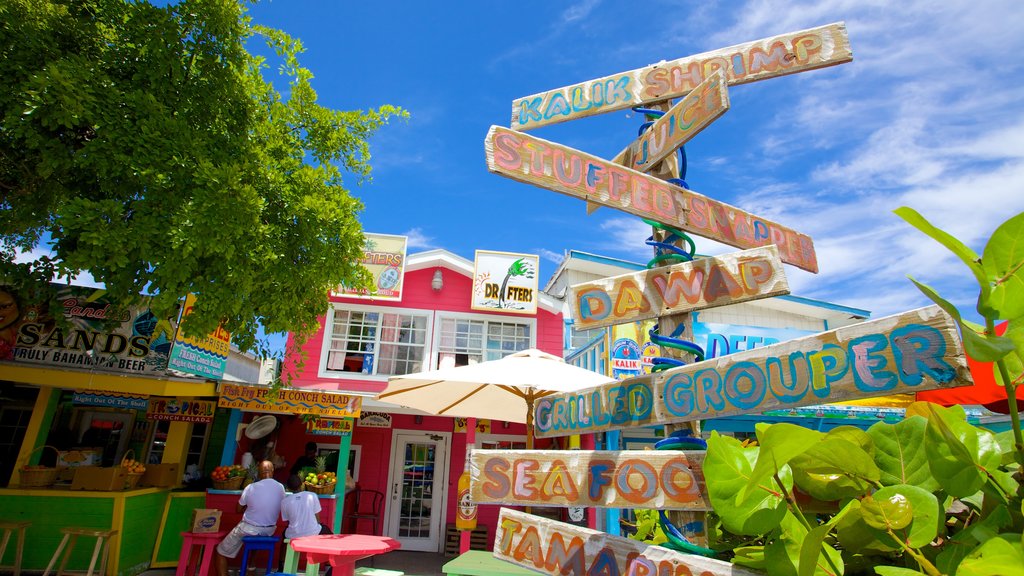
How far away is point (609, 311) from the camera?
2.02m

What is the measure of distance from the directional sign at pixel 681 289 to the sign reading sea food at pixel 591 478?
1.94 feet

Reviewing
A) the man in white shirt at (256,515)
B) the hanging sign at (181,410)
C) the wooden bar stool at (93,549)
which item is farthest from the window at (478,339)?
the wooden bar stool at (93,549)

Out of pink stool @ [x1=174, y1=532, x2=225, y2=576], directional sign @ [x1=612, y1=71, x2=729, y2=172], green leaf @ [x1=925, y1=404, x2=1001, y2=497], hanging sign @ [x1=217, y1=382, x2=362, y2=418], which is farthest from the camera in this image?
hanging sign @ [x1=217, y1=382, x2=362, y2=418]

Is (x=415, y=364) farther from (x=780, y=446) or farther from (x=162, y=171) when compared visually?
(x=780, y=446)

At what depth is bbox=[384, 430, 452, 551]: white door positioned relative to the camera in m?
11.4

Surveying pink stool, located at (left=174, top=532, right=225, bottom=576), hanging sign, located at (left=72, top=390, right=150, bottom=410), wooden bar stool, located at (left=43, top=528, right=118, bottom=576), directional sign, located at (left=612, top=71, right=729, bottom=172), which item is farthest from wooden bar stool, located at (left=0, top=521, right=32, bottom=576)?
directional sign, located at (left=612, top=71, right=729, bottom=172)

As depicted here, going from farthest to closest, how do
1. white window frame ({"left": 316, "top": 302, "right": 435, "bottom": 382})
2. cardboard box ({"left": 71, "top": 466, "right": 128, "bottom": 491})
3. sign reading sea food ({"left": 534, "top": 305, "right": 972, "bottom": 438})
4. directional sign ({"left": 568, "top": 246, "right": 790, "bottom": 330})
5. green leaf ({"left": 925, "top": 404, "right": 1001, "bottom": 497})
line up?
white window frame ({"left": 316, "top": 302, "right": 435, "bottom": 382}) → cardboard box ({"left": 71, "top": 466, "right": 128, "bottom": 491}) → directional sign ({"left": 568, "top": 246, "right": 790, "bottom": 330}) → sign reading sea food ({"left": 534, "top": 305, "right": 972, "bottom": 438}) → green leaf ({"left": 925, "top": 404, "right": 1001, "bottom": 497})

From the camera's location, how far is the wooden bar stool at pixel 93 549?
660 centimetres

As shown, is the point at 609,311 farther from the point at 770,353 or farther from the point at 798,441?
the point at 798,441

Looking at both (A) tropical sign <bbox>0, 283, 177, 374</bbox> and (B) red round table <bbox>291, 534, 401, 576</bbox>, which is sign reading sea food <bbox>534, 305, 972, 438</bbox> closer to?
(B) red round table <bbox>291, 534, 401, 576</bbox>

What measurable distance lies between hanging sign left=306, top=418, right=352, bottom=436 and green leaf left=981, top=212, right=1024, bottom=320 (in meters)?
9.67

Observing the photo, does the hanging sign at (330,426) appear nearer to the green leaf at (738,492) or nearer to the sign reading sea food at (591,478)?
the sign reading sea food at (591,478)

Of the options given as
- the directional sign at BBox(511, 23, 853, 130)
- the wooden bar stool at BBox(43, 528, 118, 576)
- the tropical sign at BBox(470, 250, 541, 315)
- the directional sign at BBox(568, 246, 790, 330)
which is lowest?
the wooden bar stool at BBox(43, 528, 118, 576)

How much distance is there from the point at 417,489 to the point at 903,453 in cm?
1212
